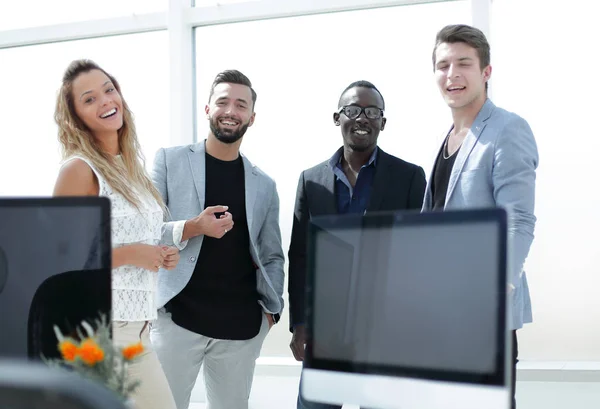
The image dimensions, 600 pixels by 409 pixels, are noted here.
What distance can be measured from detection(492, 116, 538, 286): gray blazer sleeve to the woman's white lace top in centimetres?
101

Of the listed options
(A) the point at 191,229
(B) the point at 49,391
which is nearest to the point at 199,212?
(A) the point at 191,229

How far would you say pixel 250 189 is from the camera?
2.96 m

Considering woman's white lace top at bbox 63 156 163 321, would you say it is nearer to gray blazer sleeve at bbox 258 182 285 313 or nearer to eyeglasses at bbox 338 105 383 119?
gray blazer sleeve at bbox 258 182 285 313

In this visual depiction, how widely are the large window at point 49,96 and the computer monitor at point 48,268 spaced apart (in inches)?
123

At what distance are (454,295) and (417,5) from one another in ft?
9.64

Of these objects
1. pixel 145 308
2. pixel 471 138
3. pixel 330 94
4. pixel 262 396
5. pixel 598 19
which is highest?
pixel 598 19

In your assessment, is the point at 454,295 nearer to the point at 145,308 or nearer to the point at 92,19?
the point at 145,308

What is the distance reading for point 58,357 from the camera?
127cm

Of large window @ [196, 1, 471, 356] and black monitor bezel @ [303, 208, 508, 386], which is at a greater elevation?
large window @ [196, 1, 471, 356]

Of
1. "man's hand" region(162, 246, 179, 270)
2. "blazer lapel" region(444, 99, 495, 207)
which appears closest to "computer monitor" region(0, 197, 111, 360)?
"man's hand" region(162, 246, 179, 270)

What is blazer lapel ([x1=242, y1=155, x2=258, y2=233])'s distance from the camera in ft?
9.58

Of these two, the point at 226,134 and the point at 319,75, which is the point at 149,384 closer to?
the point at 226,134

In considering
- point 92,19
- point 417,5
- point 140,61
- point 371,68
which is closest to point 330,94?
point 371,68

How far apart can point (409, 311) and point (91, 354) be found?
56 cm
